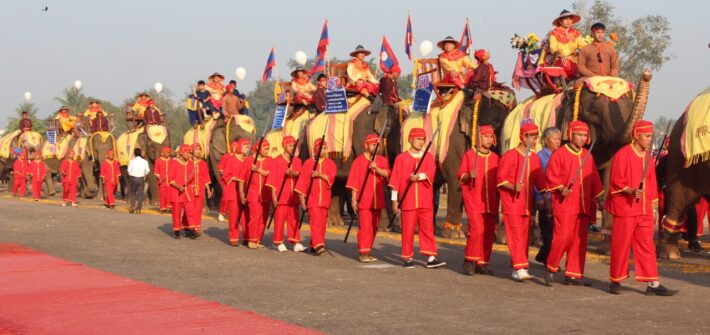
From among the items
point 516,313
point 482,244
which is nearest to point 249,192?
point 482,244

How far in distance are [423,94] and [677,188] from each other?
4999 mm

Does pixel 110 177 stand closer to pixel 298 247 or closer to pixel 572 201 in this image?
pixel 298 247

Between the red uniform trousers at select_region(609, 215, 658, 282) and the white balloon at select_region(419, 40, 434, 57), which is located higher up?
the white balloon at select_region(419, 40, 434, 57)

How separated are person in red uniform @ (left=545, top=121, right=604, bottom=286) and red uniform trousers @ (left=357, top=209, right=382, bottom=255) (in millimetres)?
2806

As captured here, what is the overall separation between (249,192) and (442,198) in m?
18.6

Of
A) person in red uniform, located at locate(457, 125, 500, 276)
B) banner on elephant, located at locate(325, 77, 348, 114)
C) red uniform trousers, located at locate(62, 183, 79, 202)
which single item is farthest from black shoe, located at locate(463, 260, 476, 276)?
red uniform trousers, located at locate(62, 183, 79, 202)

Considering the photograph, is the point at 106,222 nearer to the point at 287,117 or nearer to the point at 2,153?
the point at 287,117

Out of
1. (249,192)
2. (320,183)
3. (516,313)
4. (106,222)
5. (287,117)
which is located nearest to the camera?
(516,313)

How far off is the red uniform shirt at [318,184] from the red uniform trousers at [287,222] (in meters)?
0.42

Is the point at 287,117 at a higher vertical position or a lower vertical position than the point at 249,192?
higher

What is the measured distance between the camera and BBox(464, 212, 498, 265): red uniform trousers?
10852mm

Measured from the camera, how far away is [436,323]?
25.3ft

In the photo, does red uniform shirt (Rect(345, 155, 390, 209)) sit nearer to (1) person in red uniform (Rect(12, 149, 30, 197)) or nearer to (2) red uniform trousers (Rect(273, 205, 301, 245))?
(2) red uniform trousers (Rect(273, 205, 301, 245))

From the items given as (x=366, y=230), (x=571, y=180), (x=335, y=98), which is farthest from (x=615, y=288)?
(x=335, y=98)
